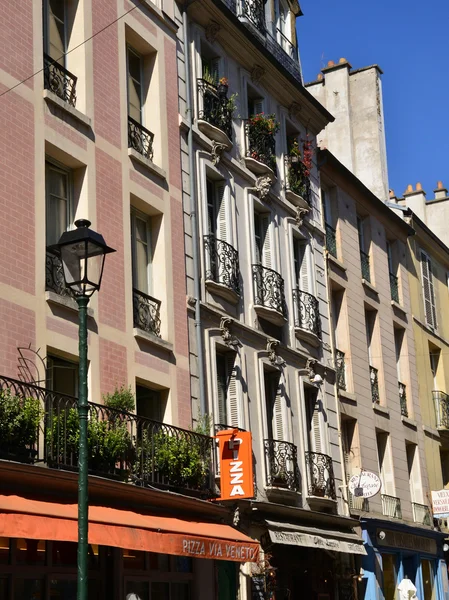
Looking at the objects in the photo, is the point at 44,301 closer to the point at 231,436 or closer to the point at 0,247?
the point at 0,247

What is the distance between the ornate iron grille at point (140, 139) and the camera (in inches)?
736

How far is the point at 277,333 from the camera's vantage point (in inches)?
A: 885

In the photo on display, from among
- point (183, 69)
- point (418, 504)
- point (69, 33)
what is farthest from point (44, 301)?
point (418, 504)

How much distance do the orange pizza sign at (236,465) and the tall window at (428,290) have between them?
16.1 metres

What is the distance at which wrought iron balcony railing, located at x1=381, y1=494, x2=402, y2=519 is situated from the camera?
26.8 metres

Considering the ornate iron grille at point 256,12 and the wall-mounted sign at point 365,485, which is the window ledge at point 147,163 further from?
the wall-mounted sign at point 365,485

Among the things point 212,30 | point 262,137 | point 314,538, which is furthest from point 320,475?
point 212,30

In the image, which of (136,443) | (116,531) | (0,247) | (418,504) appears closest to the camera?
(116,531)

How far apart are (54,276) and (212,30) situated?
7890 millimetres

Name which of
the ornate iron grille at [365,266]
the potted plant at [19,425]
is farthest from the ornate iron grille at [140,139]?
the ornate iron grille at [365,266]

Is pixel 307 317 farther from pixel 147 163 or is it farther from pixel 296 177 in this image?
pixel 147 163

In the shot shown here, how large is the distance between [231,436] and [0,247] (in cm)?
539

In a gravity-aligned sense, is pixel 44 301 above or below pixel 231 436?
above

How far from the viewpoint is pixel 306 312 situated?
23812 millimetres
